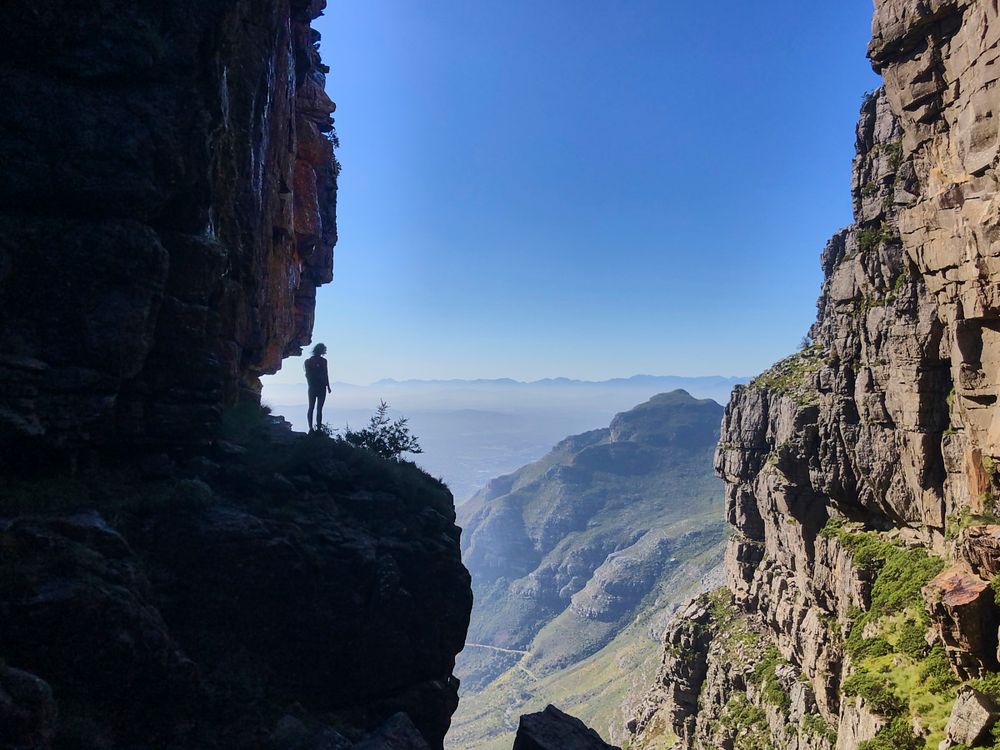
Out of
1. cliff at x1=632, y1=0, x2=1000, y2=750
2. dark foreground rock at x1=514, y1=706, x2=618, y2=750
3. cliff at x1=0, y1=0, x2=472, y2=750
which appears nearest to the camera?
cliff at x1=0, y1=0, x2=472, y2=750

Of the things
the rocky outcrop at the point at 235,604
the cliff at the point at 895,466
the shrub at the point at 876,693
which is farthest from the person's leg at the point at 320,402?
the shrub at the point at 876,693

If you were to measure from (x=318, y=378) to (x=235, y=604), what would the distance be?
652 inches

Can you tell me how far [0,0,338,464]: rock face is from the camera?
534 inches

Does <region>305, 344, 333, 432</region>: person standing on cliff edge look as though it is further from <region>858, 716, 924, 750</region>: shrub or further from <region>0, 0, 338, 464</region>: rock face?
<region>858, 716, 924, 750</region>: shrub

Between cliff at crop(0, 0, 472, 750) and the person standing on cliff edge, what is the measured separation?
1060cm

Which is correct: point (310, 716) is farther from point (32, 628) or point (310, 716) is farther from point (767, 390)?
point (767, 390)

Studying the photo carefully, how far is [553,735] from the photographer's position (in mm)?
16828

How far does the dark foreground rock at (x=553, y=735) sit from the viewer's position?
16359mm

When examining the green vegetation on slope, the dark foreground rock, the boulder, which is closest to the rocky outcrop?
the dark foreground rock

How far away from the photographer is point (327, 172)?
140 feet

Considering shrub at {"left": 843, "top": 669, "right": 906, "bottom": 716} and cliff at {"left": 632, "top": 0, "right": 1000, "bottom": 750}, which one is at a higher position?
cliff at {"left": 632, "top": 0, "right": 1000, "bottom": 750}

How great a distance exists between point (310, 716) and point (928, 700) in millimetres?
38794

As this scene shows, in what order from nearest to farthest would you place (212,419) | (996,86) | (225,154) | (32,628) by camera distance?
(32,628) < (212,419) < (225,154) < (996,86)

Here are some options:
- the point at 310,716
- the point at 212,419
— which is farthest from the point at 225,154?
the point at 310,716
